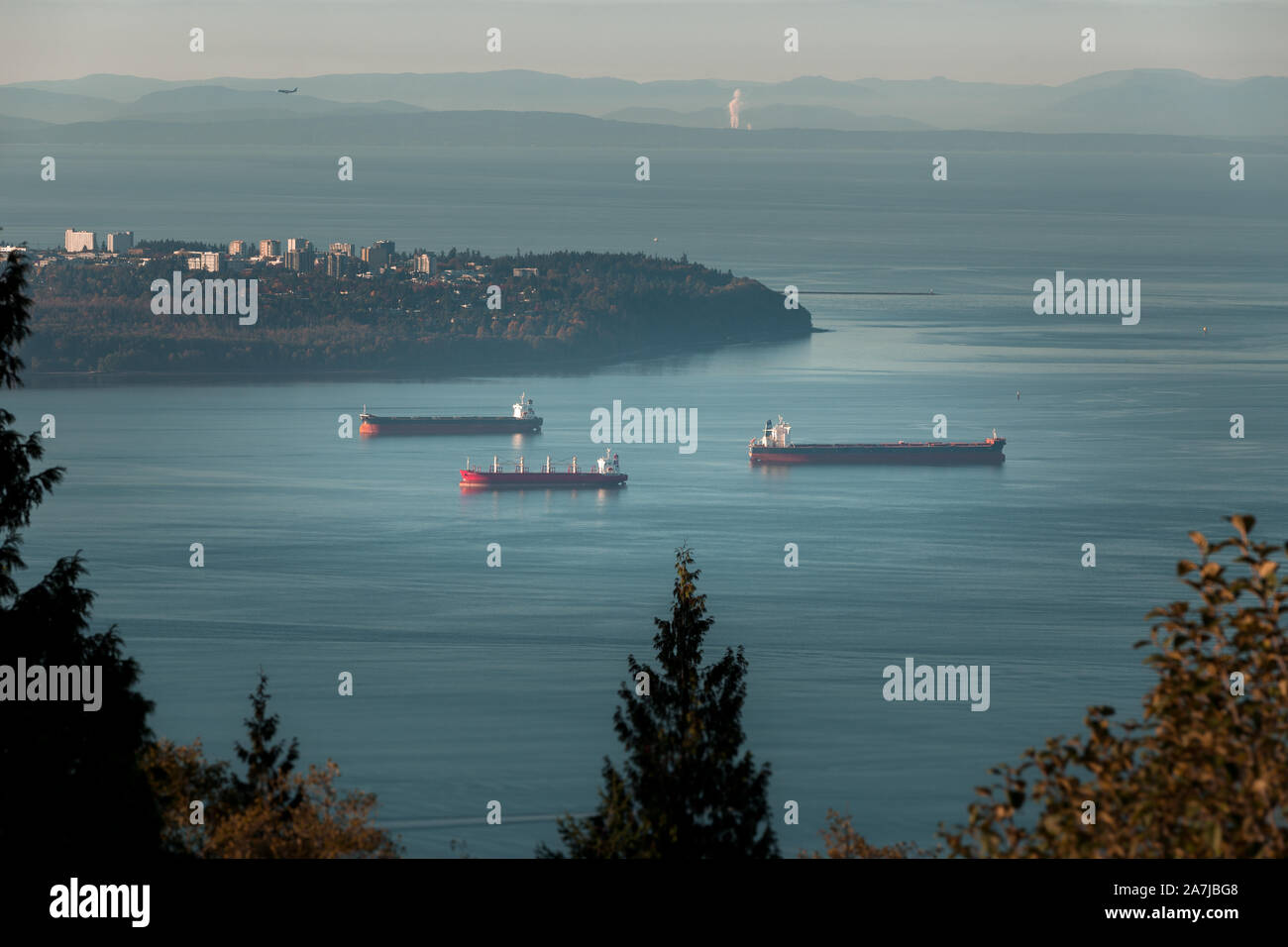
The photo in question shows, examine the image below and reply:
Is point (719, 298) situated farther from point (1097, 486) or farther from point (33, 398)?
point (1097, 486)

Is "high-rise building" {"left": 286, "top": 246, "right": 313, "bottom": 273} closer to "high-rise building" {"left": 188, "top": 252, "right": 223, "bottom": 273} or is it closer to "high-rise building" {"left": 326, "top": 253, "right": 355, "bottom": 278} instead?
"high-rise building" {"left": 326, "top": 253, "right": 355, "bottom": 278}

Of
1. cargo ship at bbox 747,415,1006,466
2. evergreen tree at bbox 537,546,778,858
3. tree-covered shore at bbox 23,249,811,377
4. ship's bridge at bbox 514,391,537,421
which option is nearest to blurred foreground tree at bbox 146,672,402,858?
evergreen tree at bbox 537,546,778,858

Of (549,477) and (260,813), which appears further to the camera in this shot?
(549,477)

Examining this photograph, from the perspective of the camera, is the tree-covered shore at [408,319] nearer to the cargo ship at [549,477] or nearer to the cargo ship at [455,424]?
the cargo ship at [455,424]

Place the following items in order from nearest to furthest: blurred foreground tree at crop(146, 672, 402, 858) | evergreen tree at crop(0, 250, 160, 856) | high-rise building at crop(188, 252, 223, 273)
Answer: evergreen tree at crop(0, 250, 160, 856) < blurred foreground tree at crop(146, 672, 402, 858) < high-rise building at crop(188, 252, 223, 273)

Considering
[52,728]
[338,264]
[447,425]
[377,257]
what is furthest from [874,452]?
[377,257]

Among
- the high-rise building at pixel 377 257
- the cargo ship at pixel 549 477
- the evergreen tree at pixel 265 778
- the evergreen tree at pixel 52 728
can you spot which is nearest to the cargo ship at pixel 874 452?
the cargo ship at pixel 549 477

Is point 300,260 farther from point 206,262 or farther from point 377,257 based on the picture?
point 206,262
